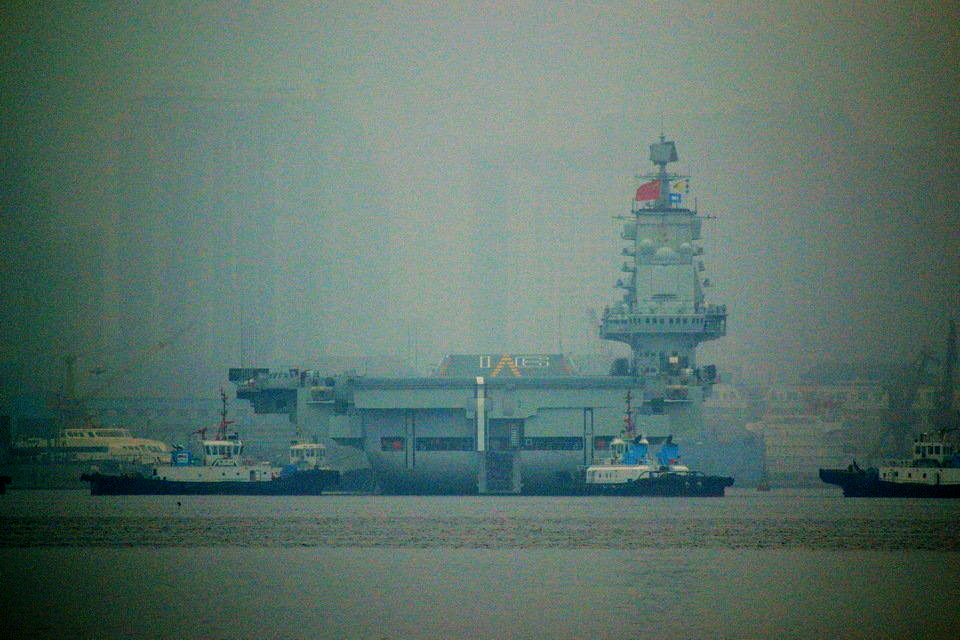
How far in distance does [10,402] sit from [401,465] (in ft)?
221

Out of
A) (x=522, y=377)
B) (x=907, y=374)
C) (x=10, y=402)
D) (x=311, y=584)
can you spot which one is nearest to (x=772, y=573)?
(x=311, y=584)

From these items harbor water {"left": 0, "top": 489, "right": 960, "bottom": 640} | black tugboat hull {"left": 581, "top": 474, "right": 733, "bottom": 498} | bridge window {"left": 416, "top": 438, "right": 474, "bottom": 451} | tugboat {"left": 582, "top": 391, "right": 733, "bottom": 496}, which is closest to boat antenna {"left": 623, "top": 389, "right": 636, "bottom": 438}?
tugboat {"left": 582, "top": 391, "right": 733, "bottom": 496}

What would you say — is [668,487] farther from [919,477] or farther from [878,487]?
[919,477]

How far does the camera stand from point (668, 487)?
7431cm

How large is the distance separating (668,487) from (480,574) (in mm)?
37073

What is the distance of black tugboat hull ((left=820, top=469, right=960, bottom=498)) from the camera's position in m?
71.6

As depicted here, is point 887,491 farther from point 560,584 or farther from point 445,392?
point 560,584

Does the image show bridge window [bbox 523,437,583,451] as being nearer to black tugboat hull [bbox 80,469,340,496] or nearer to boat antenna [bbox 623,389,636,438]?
boat antenna [bbox 623,389,636,438]

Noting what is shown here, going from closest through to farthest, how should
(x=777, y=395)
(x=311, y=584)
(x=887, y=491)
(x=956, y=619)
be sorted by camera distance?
(x=956, y=619) → (x=311, y=584) → (x=887, y=491) → (x=777, y=395)

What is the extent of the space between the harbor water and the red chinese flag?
32.7 meters

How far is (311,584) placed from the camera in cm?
3578

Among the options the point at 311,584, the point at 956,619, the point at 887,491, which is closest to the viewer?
the point at 956,619

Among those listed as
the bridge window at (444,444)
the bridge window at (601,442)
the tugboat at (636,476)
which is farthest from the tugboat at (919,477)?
the bridge window at (444,444)

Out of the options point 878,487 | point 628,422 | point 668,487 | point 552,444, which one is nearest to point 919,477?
point 878,487
